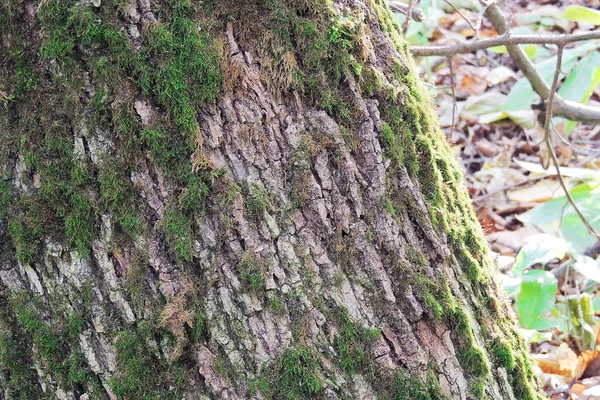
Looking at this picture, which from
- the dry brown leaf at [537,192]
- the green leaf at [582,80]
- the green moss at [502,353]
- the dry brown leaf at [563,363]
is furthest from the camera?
the dry brown leaf at [537,192]

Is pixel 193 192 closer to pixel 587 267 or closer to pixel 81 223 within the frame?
pixel 81 223

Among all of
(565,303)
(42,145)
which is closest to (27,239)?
(42,145)

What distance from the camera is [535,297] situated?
2096 mm

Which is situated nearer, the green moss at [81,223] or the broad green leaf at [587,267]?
the green moss at [81,223]

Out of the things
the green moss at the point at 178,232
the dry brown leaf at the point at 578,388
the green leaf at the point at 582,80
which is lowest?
the dry brown leaf at the point at 578,388

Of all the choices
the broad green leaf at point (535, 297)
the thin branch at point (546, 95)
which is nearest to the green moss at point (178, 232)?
the broad green leaf at point (535, 297)

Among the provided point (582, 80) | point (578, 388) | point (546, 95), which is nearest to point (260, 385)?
point (578, 388)

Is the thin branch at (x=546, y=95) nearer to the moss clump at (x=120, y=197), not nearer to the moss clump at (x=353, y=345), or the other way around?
the moss clump at (x=353, y=345)

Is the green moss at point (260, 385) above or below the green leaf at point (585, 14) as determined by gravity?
below

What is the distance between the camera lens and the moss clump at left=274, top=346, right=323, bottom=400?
119 cm

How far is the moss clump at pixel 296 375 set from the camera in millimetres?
1189

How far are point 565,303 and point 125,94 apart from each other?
81.4 inches

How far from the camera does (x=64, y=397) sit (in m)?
1.25

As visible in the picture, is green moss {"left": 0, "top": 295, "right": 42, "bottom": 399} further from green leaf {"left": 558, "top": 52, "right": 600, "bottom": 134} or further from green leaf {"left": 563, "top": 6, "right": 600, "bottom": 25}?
green leaf {"left": 558, "top": 52, "right": 600, "bottom": 134}
